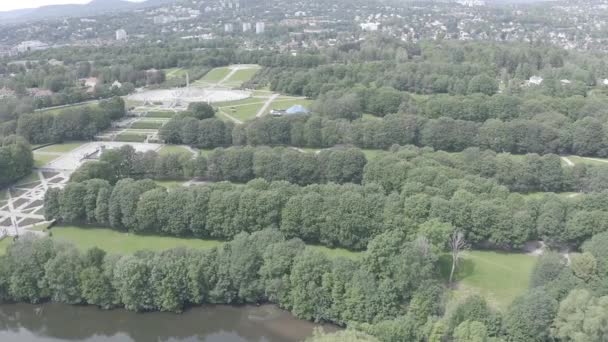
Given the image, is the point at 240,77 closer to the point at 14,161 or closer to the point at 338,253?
the point at 14,161

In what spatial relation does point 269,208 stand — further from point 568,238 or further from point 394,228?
point 568,238

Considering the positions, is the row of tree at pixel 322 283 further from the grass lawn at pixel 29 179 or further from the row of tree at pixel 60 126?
the row of tree at pixel 60 126

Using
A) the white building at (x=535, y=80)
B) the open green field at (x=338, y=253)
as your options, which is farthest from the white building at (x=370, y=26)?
the open green field at (x=338, y=253)

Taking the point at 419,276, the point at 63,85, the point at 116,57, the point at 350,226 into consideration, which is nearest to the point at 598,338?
the point at 419,276

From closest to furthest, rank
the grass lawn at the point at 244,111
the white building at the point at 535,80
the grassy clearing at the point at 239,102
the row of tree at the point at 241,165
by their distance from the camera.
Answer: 1. the row of tree at the point at 241,165
2. the grass lawn at the point at 244,111
3. the grassy clearing at the point at 239,102
4. the white building at the point at 535,80

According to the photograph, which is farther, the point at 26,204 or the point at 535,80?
the point at 535,80

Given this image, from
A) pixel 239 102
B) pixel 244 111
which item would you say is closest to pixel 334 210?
pixel 244 111
